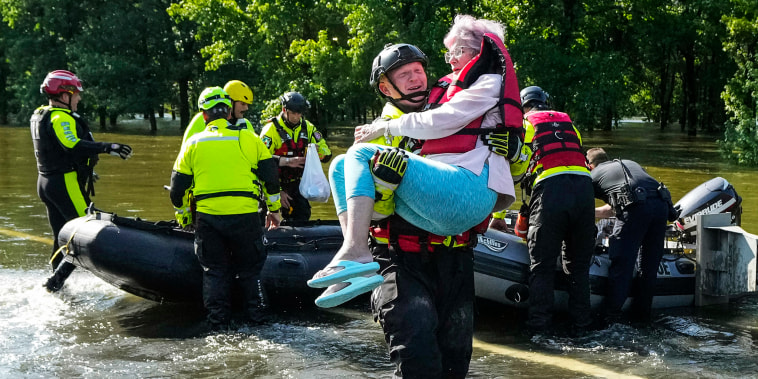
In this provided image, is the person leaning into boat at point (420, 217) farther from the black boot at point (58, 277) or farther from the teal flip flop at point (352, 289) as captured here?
the black boot at point (58, 277)

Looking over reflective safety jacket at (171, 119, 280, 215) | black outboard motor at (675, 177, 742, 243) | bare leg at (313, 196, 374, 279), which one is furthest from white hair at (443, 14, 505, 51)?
black outboard motor at (675, 177, 742, 243)

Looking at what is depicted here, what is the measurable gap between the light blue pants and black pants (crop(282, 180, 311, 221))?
5.31m

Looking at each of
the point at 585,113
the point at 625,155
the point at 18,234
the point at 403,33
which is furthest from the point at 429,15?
the point at 18,234

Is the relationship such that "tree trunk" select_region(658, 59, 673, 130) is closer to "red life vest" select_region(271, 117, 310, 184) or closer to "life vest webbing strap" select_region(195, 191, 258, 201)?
"red life vest" select_region(271, 117, 310, 184)

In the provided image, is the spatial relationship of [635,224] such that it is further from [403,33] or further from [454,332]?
[403,33]

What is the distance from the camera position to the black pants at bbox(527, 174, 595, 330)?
6.43 metres

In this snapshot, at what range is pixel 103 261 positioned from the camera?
22.8 ft

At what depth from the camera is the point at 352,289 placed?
328cm

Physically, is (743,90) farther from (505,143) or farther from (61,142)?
(505,143)

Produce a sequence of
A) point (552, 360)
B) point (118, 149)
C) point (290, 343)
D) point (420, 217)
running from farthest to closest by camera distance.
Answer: point (118, 149)
point (290, 343)
point (552, 360)
point (420, 217)

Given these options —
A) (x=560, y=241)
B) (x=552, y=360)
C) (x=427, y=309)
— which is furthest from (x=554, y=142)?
(x=427, y=309)

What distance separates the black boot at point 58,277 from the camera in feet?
25.3

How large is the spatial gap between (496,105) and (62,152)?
547cm

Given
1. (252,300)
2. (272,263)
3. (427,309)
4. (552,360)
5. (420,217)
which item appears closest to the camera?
(420,217)
